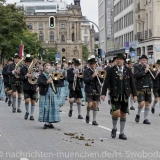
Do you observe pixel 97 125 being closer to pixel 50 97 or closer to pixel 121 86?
pixel 50 97

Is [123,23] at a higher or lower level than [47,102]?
higher

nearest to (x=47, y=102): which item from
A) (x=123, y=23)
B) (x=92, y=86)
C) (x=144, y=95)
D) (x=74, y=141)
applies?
(x=92, y=86)

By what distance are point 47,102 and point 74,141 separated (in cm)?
264

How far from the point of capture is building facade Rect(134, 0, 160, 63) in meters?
53.2

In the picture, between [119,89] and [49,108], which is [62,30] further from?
[119,89]

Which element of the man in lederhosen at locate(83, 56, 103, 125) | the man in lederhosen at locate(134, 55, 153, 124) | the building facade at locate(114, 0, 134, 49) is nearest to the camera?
the man in lederhosen at locate(83, 56, 103, 125)

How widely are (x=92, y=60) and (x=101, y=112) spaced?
17.7ft

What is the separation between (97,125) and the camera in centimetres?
1564

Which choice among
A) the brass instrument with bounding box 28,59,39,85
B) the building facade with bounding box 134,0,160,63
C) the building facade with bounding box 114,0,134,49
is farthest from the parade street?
the building facade with bounding box 114,0,134,49

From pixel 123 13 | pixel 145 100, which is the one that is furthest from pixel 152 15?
pixel 145 100

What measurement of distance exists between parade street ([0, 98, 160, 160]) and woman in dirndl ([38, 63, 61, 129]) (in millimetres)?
295

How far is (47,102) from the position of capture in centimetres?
1476

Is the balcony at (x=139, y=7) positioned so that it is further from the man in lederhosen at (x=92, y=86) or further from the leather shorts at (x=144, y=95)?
the man in lederhosen at (x=92, y=86)

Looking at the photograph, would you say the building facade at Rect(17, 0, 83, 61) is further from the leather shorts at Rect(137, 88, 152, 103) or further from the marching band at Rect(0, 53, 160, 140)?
the leather shorts at Rect(137, 88, 152, 103)
